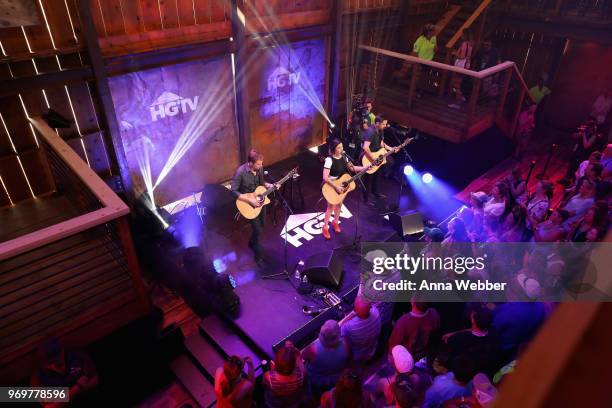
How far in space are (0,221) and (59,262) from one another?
1491 mm

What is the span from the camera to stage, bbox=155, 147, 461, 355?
6118 millimetres

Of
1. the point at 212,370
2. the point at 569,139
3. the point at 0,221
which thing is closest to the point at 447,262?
the point at 212,370

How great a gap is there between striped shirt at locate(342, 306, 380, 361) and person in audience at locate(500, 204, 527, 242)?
261cm

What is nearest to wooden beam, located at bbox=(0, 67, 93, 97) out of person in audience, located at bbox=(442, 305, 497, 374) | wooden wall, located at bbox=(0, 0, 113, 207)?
wooden wall, located at bbox=(0, 0, 113, 207)

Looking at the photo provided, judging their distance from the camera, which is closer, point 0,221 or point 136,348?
point 136,348

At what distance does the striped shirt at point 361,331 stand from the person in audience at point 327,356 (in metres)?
0.15

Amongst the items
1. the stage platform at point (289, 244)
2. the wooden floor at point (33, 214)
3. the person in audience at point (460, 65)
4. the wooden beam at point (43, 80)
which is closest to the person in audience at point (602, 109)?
the person in audience at point (460, 65)

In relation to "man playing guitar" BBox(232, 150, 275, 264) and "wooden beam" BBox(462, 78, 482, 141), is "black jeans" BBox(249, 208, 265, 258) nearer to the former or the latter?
"man playing guitar" BBox(232, 150, 275, 264)

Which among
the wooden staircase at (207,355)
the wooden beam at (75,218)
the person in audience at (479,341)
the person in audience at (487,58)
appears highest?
the person in audience at (487,58)

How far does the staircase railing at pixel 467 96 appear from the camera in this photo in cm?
936

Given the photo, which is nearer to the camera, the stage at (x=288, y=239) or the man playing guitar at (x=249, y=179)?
the stage at (x=288, y=239)

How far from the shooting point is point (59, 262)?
5.16 metres

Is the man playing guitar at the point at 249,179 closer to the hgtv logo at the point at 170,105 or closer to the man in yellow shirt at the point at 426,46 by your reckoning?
the hgtv logo at the point at 170,105

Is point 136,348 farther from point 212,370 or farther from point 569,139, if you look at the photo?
point 569,139
